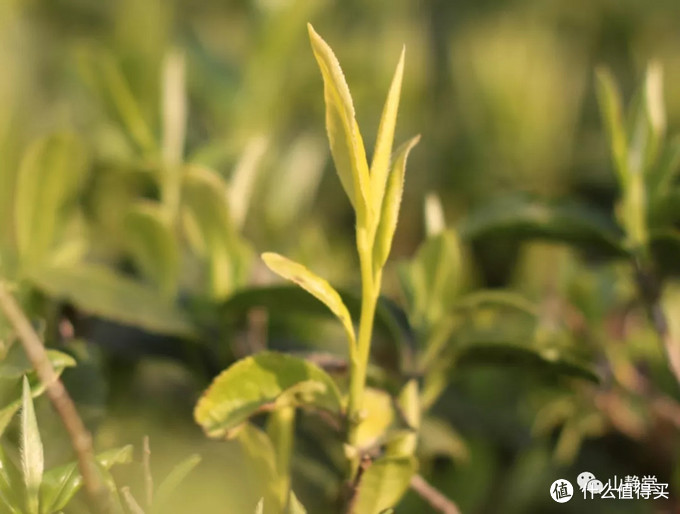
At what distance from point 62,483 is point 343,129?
193 mm

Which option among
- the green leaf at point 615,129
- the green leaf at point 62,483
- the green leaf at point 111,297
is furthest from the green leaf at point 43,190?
the green leaf at point 615,129

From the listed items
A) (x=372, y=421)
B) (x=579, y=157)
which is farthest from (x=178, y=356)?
(x=579, y=157)

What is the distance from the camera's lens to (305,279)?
1.14 feet

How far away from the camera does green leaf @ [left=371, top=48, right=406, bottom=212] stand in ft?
1.07

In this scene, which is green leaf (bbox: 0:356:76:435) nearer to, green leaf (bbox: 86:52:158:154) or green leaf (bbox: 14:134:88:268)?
green leaf (bbox: 14:134:88:268)

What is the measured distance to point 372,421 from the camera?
0.40m

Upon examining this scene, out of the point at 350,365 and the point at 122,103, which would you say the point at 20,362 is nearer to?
the point at 350,365

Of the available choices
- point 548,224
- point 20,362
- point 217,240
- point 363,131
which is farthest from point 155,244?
point 363,131

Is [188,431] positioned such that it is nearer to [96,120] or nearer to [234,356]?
[234,356]

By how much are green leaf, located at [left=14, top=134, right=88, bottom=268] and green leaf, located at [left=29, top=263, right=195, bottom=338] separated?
0.11ft

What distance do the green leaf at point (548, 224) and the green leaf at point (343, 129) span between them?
22 centimetres

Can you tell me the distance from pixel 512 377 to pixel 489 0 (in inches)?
30.5

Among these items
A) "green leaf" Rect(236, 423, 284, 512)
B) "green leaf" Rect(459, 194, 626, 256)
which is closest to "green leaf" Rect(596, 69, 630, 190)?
"green leaf" Rect(459, 194, 626, 256)

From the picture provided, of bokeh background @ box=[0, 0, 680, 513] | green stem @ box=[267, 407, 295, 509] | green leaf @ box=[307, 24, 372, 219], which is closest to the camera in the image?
green leaf @ box=[307, 24, 372, 219]
